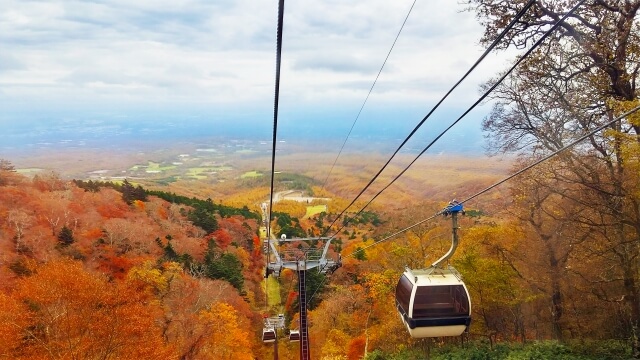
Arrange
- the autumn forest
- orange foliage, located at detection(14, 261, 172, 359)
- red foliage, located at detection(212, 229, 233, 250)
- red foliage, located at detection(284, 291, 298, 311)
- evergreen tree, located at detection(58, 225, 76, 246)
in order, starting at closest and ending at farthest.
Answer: the autumn forest → orange foliage, located at detection(14, 261, 172, 359) → evergreen tree, located at detection(58, 225, 76, 246) → red foliage, located at detection(284, 291, 298, 311) → red foliage, located at detection(212, 229, 233, 250)

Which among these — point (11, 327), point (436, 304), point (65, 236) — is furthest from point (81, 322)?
point (65, 236)

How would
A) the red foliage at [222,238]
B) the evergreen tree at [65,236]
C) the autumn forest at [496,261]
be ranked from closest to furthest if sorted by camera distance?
the autumn forest at [496,261] → the evergreen tree at [65,236] → the red foliage at [222,238]

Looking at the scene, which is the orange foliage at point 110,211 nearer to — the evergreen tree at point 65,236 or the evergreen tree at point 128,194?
the evergreen tree at point 128,194

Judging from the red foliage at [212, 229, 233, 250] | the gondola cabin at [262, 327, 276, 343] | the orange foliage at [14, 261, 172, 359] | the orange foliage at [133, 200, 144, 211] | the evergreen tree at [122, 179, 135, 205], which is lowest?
the gondola cabin at [262, 327, 276, 343]

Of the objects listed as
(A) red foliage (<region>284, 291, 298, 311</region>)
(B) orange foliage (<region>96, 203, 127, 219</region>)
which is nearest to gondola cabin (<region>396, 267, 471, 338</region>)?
(A) red foliage (<region>284, 291, 298, 311</region>)

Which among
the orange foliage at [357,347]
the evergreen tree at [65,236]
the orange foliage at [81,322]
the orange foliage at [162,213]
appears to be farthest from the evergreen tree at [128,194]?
the orange foliage at [357,347]

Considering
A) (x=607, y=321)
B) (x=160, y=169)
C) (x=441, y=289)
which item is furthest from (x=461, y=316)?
(x=160, y=169)

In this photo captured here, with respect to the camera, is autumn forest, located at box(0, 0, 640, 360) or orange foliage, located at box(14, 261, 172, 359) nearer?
autumn forest, located at box(0, 0, 640, 360)

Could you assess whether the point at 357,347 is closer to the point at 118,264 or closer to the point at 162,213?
the point at 118,264

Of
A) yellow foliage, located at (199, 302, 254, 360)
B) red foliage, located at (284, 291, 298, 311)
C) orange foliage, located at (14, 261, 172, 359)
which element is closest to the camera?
orange foliage, located at (14, 261, 172, 359)

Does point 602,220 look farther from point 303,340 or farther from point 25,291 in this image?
point 25,291

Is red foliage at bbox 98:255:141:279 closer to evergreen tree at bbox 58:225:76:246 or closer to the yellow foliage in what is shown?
evergreen tree at bbox 58:225:76:246
